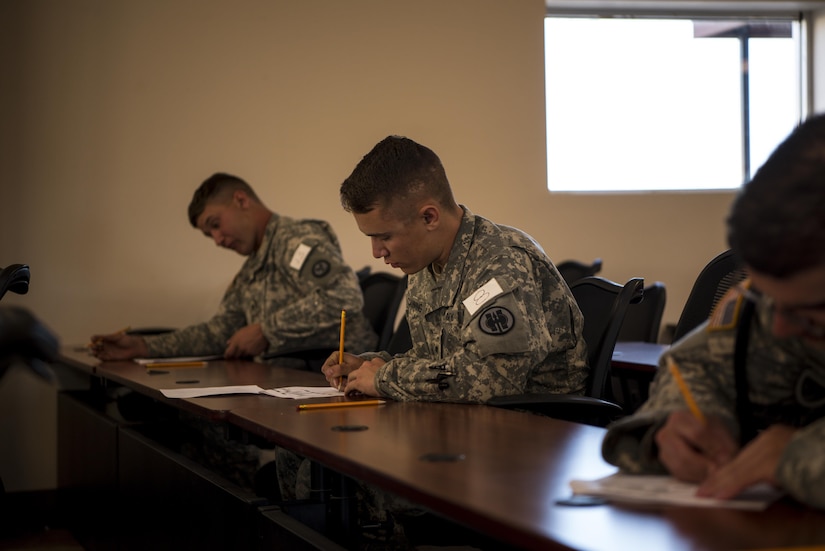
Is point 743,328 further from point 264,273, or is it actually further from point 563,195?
point 563,195

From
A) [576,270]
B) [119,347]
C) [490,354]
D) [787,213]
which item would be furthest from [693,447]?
[576,270]

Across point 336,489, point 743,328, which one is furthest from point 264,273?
point 743,328

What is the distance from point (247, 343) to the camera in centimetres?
381

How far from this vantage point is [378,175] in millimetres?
2377

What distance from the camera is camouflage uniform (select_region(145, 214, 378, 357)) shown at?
3.76m

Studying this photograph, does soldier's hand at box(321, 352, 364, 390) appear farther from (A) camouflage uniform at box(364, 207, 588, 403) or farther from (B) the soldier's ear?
(B) the soldier's ear

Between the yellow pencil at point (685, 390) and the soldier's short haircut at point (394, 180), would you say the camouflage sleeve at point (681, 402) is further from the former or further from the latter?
the soldier's short haircut at point (394, 180)

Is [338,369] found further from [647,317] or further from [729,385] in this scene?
[647,317]

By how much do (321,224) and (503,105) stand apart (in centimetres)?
193

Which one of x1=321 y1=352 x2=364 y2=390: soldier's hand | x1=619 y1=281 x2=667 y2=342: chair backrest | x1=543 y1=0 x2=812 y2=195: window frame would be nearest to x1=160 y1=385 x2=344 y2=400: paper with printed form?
x1=321 y1=352 x2=364 y2=390: soldier's hand

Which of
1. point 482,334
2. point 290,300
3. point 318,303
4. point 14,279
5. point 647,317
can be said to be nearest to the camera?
point 482,334

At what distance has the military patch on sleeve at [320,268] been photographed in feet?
12.5

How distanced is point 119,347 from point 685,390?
296 centimetres

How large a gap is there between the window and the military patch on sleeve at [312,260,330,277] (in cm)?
229
